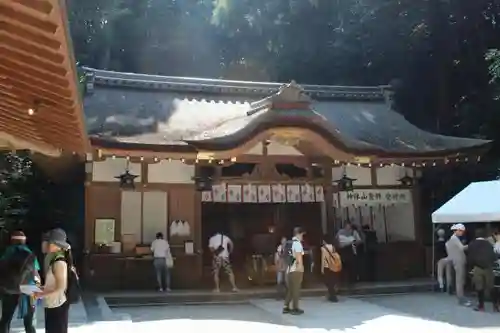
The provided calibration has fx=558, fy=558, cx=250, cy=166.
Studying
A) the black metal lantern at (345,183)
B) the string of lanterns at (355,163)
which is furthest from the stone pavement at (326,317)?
the string of lanterns at (355,163)

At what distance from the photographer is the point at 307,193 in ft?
46.8

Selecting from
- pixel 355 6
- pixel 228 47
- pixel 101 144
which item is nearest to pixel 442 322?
pixel 101 144

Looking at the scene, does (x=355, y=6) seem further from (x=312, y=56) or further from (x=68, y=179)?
(x=68, y=179)

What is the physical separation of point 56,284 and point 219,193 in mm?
8366

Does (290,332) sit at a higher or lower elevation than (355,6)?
lower

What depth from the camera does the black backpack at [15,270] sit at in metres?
6.54

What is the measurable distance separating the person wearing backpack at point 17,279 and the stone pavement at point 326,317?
1777 millimetres

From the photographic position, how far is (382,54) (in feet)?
66.4

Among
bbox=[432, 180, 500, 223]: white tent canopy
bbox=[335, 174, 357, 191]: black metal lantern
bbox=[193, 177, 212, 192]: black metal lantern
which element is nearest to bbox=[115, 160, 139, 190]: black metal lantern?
bbox=[193, 177, 212, 192]: black metal lantern

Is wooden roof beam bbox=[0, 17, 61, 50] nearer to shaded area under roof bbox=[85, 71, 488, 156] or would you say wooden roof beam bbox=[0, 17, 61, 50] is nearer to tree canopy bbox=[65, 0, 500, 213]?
shaded area under roof bbox=[85, 71, 488, 156]

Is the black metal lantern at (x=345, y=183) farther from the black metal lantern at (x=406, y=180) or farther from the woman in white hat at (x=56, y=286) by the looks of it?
the woman in white hat at (x=56, y=286)

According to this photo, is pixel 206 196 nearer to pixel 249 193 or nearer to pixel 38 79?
pixel 249 193

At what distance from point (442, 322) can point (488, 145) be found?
6.74 m

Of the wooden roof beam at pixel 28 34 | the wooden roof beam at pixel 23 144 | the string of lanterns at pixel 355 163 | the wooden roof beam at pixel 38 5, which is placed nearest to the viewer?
the wooden roof beam at pixel 38 5
